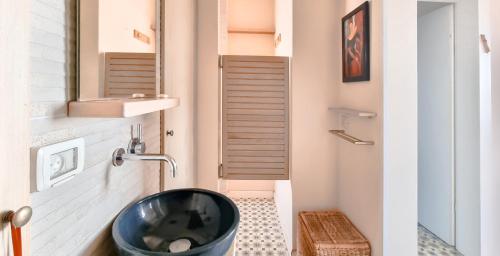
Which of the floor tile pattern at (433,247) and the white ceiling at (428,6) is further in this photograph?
the white ceiling at (428,6)

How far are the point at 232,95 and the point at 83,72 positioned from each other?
1749 millimetres

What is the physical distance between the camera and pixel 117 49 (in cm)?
99

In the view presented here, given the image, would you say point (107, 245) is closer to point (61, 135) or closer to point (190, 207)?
point (190, 207)

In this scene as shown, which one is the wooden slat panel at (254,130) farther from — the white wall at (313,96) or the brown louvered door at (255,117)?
the white wall at (313,96)

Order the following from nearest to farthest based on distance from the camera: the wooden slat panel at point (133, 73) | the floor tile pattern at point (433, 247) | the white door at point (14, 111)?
the white door at point (14, 111), the wooden slat panel at point (133, 73), the floor tile pattern at point (433, 247)

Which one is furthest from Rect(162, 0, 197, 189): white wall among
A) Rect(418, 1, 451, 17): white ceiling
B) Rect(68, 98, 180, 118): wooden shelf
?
Rect(418, 1, 451, 17): white ceiling

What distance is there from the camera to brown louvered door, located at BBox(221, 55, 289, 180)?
98.9 inches

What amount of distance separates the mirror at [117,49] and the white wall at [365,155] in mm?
1310

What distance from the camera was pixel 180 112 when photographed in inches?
78.5

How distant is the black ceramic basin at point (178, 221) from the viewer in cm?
107

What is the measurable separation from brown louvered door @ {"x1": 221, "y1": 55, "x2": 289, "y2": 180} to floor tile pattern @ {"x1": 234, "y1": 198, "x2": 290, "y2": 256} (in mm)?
689

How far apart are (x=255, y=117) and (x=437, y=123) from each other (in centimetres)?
174

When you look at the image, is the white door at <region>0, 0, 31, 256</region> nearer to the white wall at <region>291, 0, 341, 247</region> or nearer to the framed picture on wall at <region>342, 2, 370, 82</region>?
the framed picture on wall at <region>342, 2, 370, 82</region>

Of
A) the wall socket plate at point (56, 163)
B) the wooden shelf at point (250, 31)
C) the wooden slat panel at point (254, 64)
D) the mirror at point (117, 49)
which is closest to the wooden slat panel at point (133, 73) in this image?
the mirror at point (117, 49)
